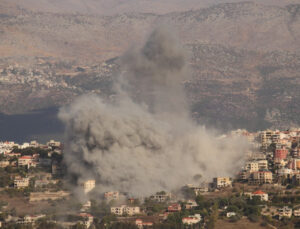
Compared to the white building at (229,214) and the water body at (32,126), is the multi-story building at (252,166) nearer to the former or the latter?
the white building at (229,214)

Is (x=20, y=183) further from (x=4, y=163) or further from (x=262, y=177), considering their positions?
(x=262, y=177)

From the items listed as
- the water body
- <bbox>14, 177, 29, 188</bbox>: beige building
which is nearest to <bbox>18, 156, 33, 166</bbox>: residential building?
<bbox>14, 177, 29, 188</bbox>: beige building

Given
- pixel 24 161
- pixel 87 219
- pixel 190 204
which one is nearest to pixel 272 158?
pixel 190 204

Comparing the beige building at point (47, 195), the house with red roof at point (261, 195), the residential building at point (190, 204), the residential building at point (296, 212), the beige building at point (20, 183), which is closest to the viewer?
the residential building at point (296, 212)

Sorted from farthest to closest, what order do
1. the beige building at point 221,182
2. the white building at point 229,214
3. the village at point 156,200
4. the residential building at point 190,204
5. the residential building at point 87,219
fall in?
the beige building at point 221,182
the residential building at point 190,204
the white building at point 229,214
the residential building at point 87,219
the village at point 156,200

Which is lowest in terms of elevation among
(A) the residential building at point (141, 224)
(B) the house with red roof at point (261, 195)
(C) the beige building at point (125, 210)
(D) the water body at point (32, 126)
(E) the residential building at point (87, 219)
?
(A) the residential building at point (141, 224)

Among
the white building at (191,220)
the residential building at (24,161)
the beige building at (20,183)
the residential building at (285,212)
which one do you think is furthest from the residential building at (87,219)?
the residential building at (24,161)

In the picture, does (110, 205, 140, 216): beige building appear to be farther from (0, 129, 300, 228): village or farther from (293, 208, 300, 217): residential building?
(293, 208, 300, 217): residential building
